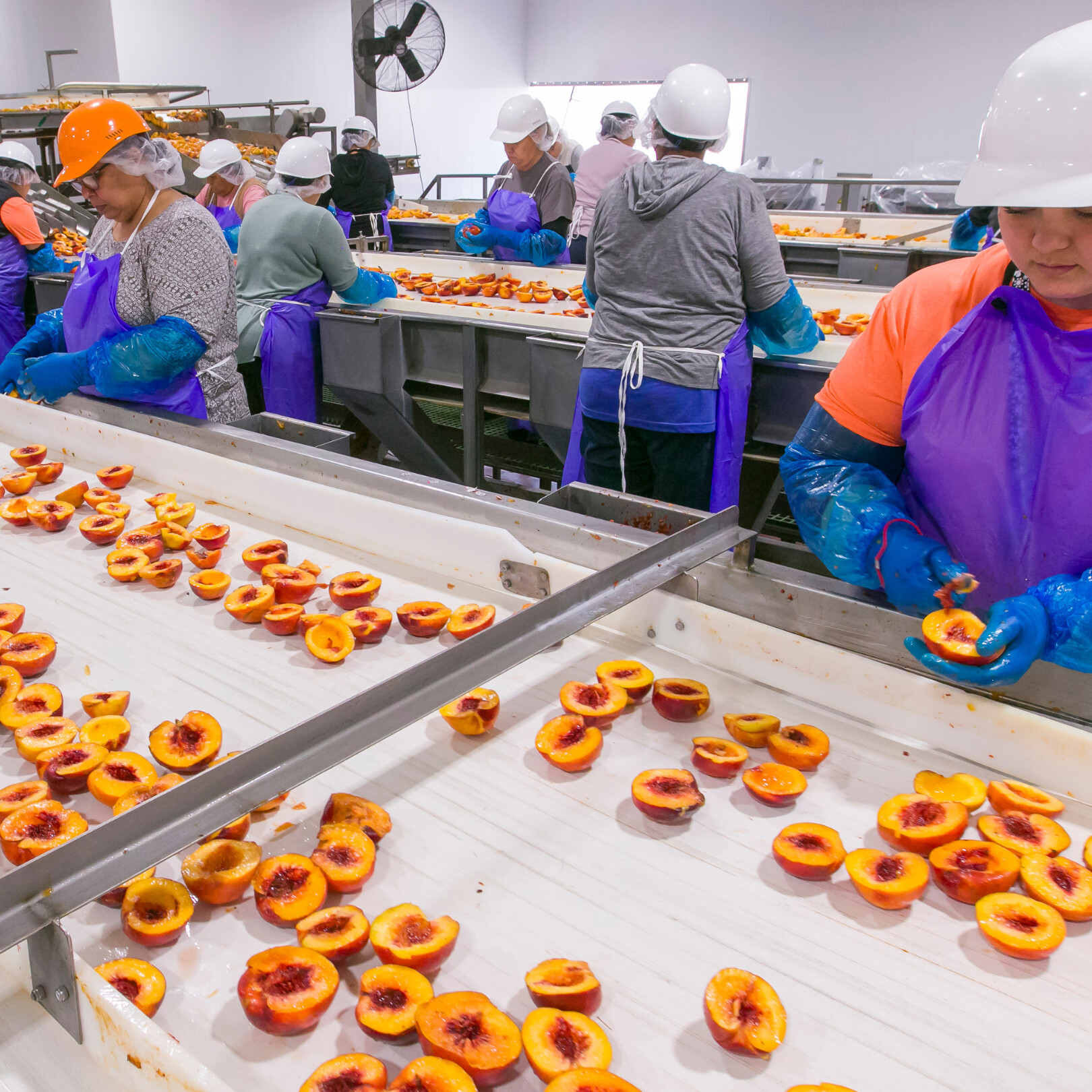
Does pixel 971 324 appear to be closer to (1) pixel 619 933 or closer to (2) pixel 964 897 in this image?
(2) pixel 964 897

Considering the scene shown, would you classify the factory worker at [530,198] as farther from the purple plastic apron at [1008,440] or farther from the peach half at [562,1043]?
the peach half at [562,1043]

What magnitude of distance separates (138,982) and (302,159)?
5010 mm

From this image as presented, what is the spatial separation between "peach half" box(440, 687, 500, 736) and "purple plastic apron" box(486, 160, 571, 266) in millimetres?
5135

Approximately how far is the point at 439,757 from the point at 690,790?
0.42m

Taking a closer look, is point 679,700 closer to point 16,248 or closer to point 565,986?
point 565,986

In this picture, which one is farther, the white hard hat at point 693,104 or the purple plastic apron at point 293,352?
the purple plastic apron at point 293,352

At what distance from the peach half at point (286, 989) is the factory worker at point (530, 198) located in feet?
18.2

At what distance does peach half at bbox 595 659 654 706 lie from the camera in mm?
1617

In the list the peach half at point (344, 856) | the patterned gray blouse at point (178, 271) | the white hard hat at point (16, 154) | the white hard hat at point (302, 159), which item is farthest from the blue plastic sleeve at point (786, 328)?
the white hard hat at point (16, 154)

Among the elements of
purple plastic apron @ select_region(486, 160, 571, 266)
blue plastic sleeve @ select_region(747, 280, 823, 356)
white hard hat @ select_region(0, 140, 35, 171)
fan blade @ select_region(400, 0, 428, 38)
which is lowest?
blue plastic sleeve @ select_region(747, 280, 823, 356)

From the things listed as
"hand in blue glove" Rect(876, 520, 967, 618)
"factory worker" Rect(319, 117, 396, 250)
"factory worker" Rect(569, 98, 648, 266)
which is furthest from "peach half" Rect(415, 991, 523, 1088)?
"factory worker" Rect(319, 117, 396, 250)

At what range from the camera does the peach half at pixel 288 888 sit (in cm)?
115

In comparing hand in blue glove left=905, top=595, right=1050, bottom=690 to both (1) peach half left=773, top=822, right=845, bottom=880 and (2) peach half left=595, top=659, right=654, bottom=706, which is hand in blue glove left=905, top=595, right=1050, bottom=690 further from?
(2) peach half left=595, top=659, right=654, bottom=706

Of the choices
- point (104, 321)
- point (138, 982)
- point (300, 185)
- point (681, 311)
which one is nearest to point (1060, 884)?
point (138, 982)
